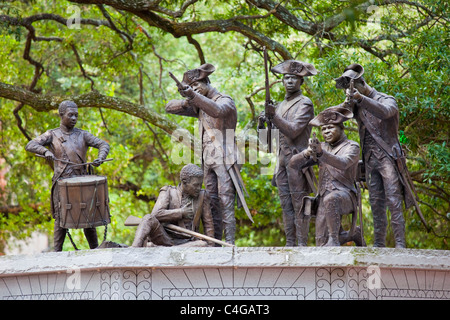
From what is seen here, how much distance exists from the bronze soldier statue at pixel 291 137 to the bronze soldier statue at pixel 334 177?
386 mm

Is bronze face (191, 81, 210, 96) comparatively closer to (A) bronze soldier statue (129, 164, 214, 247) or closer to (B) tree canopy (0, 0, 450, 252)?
(A) bronze soldier statue (129, 164, 214, 247)

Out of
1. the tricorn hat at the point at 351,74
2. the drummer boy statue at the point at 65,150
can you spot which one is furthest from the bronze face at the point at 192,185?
the tricorn hat at the point at 351,74

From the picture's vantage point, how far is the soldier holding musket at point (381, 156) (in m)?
10.0

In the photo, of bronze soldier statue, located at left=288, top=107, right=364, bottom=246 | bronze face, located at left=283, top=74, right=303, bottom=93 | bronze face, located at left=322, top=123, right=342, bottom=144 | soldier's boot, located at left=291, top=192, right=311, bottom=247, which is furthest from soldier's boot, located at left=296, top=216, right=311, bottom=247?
bronze face, located at left=283, top=74, right=303, bottom=93

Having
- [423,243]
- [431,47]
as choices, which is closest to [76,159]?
[431,47]

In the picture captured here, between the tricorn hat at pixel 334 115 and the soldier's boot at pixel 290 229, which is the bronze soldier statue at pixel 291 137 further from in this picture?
the tricorn hat at pixel 334 115

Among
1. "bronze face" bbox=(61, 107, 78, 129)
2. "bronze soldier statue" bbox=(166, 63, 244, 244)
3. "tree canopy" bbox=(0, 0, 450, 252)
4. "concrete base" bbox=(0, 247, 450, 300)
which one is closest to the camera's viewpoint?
"concrete base" bbox=(0, 247, 450, 300)

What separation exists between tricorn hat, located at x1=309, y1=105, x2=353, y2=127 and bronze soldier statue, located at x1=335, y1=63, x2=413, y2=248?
130 millimetres

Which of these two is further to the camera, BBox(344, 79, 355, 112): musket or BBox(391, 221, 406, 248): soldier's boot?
BBox(391, 221, 406, 248): soldier's boot

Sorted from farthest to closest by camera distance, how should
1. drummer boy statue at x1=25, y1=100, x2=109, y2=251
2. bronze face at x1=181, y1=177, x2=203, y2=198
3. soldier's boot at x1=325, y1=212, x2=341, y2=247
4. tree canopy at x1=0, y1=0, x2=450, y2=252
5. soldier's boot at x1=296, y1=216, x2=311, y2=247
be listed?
tree canopy at x1=0, y1=0, x2=450, y2=252, drummer boy statue at x1=25, y1=100, x2=109, y2=251, soldier's boot at x1=296, y1=216, x2=311, y2=247, bronze face at x1=181, y1=177, x2=203, y2=198, soldier's boot at x1=325, y1=212, x2=341, y2=247

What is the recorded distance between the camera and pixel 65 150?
11.0 meters

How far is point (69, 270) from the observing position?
30.4 ft

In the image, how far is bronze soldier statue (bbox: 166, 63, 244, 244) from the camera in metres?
10.4
